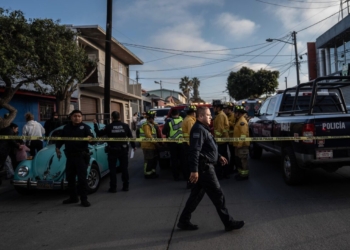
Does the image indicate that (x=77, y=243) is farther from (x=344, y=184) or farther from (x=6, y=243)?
(x=344, y=184)

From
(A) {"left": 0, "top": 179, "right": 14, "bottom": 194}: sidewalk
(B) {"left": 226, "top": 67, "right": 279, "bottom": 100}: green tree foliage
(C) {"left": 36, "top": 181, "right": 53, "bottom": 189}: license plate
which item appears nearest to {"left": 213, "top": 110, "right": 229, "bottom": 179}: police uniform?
(C) {"left": 36, "top": 181, "right": 53, "bottom": 189}: license plate

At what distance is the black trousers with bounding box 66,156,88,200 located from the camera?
5.84 m

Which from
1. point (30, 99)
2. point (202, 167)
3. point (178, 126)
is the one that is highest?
point (30, 99)

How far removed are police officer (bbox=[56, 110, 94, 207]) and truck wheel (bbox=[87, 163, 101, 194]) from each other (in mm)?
686

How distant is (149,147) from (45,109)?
10039mm

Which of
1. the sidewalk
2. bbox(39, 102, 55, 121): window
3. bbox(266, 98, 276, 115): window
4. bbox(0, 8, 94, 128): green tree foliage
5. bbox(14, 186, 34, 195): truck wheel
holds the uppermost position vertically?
bbox(0, 8, 94, 128): green tree foliage

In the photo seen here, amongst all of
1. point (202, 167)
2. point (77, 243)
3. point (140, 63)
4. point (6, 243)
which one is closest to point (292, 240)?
point (202, 167)

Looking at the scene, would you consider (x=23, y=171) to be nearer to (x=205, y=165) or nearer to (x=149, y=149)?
(x=149, y=149)

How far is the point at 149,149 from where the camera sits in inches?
316

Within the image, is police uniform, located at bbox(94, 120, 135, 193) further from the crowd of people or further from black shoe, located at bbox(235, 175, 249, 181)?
black shoe, located at bbox(235, 175, 249, 181)

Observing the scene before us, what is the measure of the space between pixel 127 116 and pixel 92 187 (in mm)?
23893

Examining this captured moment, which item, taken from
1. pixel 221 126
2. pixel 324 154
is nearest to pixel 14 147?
pixel 221 126

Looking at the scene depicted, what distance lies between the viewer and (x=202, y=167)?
13.8 ft

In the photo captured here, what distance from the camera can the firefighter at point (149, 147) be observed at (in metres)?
7.98
